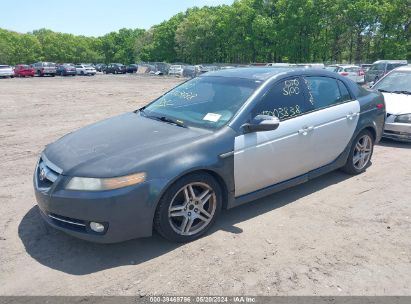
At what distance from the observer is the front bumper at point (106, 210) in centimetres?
319

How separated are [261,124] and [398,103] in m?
5.06

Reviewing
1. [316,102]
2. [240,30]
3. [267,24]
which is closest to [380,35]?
[267,24]

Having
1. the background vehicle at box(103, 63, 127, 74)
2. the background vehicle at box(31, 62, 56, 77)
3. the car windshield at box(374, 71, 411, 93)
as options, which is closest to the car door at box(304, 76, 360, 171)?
the car windshield at box(374, 71, 411, 93)

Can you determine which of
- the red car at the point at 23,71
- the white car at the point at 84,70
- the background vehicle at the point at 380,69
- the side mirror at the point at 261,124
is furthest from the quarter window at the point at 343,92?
the white car at the point at 84,70

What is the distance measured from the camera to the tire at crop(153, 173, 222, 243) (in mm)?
3443

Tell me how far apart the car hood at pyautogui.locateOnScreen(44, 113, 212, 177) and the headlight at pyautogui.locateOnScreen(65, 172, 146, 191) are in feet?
0.14

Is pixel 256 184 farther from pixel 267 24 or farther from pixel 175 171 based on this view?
pixel 267 24

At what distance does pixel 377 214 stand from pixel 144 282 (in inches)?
111

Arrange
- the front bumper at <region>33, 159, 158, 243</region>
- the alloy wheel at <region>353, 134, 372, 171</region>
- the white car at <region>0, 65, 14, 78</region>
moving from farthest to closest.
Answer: the white car at <region>0, 65, 14, 78</region> < the alloy wheel at <region>353, 134, 372, 171</region> < the front bumper at <region>33, 159, 158, 243</region>

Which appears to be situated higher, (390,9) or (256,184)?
(390,9)

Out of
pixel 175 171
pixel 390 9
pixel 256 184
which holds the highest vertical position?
pixel 390 9

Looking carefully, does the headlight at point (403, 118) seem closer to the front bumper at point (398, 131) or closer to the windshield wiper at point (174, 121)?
the front bumper at point (398, 131)

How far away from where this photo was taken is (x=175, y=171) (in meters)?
3.39

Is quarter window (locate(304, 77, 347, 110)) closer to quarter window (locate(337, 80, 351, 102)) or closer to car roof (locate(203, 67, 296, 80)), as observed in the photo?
quarter window (locate(337, 80, 351, 102))
